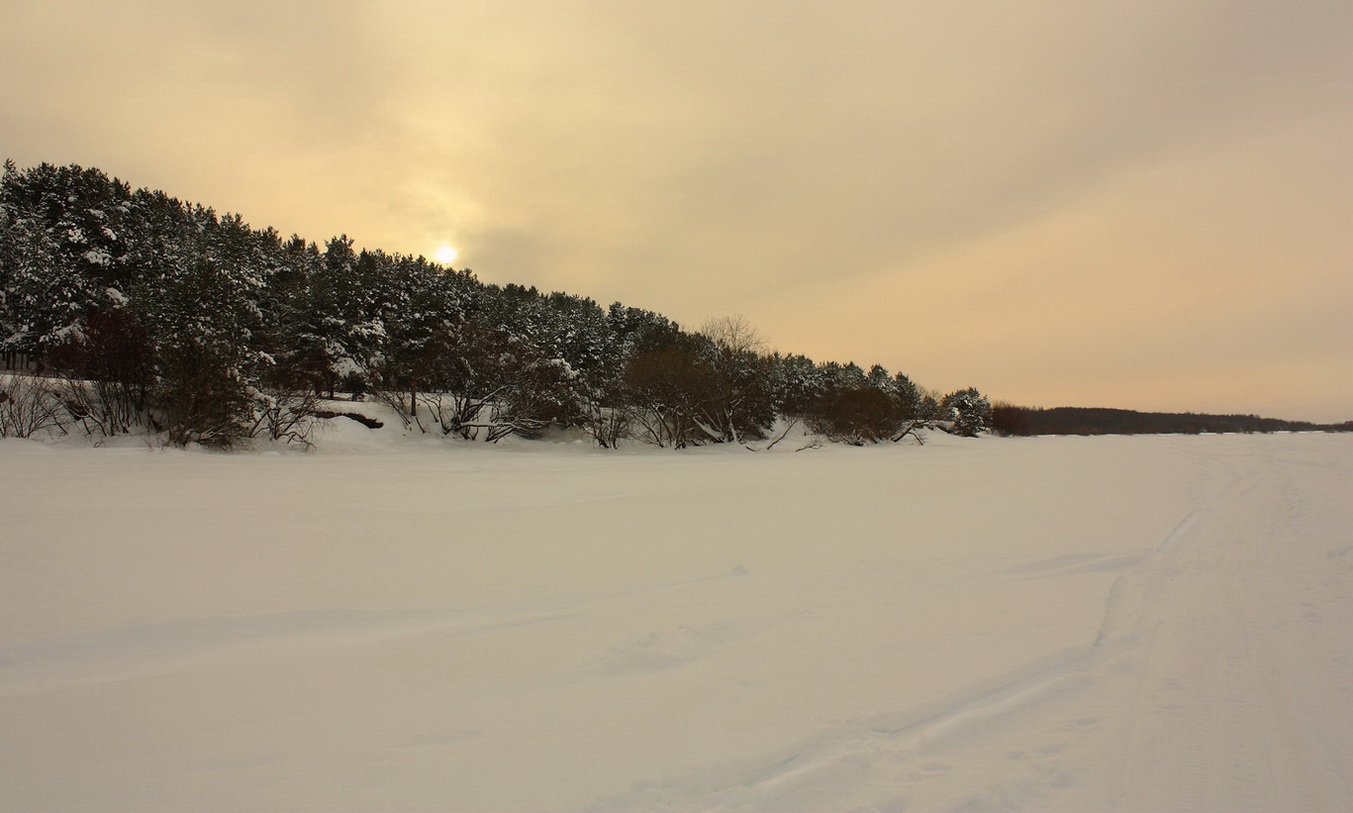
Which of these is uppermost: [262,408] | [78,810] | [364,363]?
[364,363]

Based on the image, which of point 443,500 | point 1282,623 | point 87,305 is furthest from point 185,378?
point 1282,623

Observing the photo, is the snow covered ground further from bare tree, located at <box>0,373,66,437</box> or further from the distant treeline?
the distant treeline

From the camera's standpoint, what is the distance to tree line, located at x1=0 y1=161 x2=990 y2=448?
23.0 metres

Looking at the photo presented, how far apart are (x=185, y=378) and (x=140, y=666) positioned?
23.3 meters

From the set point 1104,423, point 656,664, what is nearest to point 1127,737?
point 656,664

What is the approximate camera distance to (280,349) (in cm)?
3831

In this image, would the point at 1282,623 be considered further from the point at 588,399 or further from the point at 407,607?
the point at 588,399

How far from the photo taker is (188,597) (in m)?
5.54

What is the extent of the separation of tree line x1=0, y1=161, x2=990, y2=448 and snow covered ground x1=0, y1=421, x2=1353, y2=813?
16474 millimetres

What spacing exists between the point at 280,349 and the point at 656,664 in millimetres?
42510

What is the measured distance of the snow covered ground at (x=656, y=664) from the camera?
10.1ft

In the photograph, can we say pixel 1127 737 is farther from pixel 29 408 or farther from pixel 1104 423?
pixel 1104 423

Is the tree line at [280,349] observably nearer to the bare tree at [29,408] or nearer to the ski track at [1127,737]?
the bare tree at [29,408]

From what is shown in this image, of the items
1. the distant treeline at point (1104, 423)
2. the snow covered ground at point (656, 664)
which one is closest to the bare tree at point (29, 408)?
the snow covered ground at point (656, 664)
